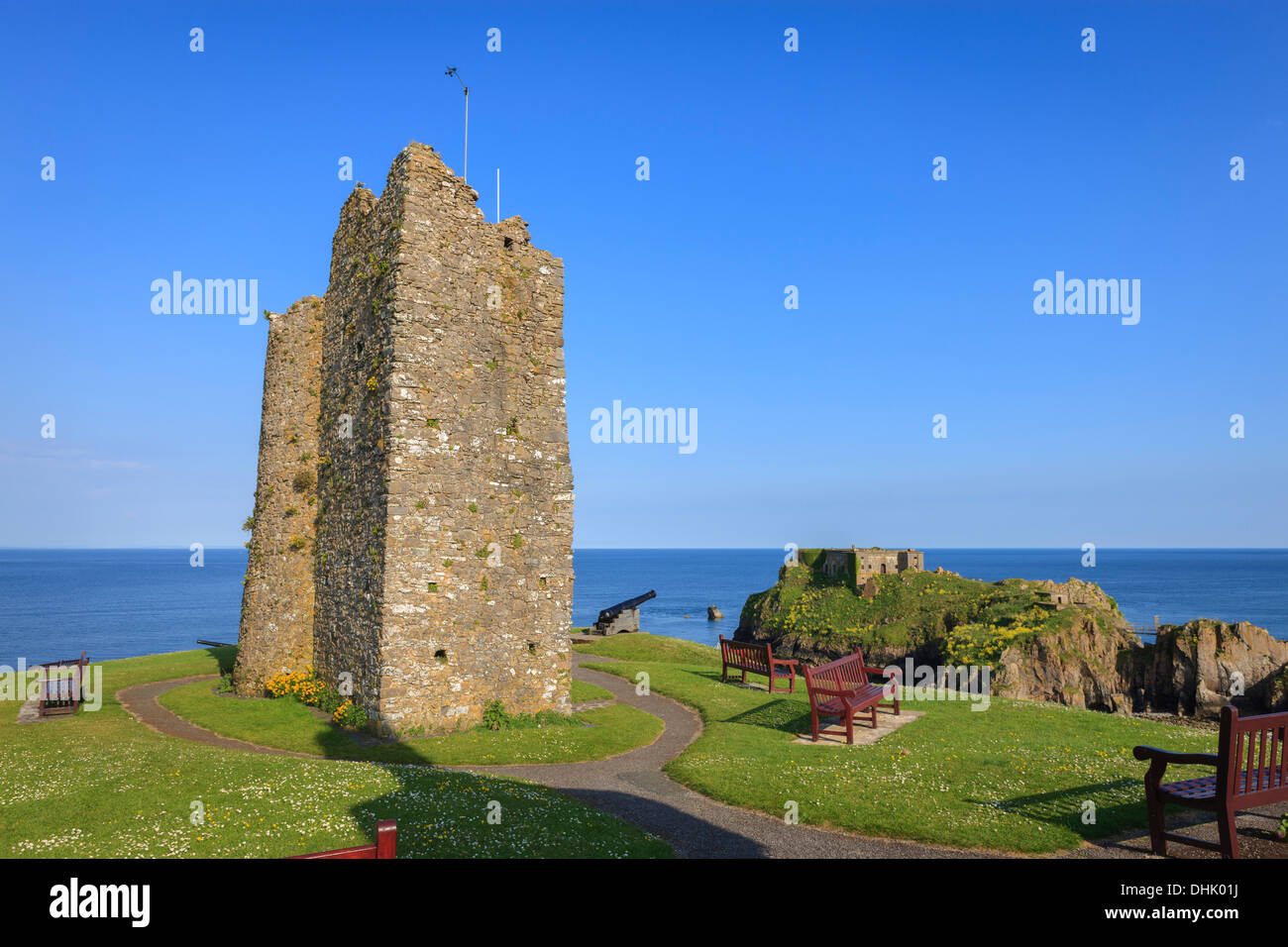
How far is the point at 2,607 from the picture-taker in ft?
327

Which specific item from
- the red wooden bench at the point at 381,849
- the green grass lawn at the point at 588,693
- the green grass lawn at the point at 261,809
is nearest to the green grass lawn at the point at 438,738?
the green grass lawn at the point at 588,693

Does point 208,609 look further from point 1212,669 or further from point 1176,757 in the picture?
point 1176,757

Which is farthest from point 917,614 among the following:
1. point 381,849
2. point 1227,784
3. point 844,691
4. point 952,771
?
point 381,849

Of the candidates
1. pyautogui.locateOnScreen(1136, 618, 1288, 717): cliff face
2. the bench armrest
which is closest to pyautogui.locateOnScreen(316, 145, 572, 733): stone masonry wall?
the bench armrest

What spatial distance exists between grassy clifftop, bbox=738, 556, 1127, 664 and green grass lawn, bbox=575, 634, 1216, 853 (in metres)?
22.7

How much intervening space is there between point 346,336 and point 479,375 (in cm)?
460

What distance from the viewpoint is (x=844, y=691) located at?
13742mm

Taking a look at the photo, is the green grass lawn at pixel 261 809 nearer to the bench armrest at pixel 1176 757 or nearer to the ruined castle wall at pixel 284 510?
the bench armrest at pixel 1176 757

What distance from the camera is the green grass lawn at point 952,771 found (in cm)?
902

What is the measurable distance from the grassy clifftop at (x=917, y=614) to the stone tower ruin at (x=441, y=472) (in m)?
29.2

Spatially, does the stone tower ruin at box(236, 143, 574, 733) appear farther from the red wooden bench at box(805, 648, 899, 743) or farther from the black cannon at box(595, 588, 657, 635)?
the black cannon at box(595, 588, 657, 635)

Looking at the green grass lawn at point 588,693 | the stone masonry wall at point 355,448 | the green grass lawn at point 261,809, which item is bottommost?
the green grass lawn at point 588,693

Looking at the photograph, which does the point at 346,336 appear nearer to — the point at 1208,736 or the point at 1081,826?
the point at 1081,826
